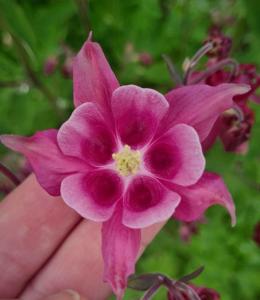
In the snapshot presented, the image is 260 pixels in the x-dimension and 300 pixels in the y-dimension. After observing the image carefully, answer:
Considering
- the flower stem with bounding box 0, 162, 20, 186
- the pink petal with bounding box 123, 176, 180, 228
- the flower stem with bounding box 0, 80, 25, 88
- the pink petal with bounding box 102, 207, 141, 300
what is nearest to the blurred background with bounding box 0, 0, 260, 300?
the flower stem with bounding box 0, 80, 25, 88

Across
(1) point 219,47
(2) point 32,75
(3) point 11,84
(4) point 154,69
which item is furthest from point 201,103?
(3) point 11,84

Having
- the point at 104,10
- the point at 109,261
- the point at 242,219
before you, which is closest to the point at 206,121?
the point at 109,261

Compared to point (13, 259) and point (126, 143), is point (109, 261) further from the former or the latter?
point (13, 259)

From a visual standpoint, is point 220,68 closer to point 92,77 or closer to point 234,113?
point 234,113

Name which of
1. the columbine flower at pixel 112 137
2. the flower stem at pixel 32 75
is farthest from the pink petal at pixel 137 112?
the flower stem at pixel 32 75

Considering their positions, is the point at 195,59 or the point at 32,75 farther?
the point at 32,75

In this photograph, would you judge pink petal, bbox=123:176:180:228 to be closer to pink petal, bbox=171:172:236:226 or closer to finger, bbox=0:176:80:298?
pink petal, bbox=171:172:236:226

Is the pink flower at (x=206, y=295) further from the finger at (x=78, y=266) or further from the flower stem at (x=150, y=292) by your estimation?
the finger at (x=78, y=266)
